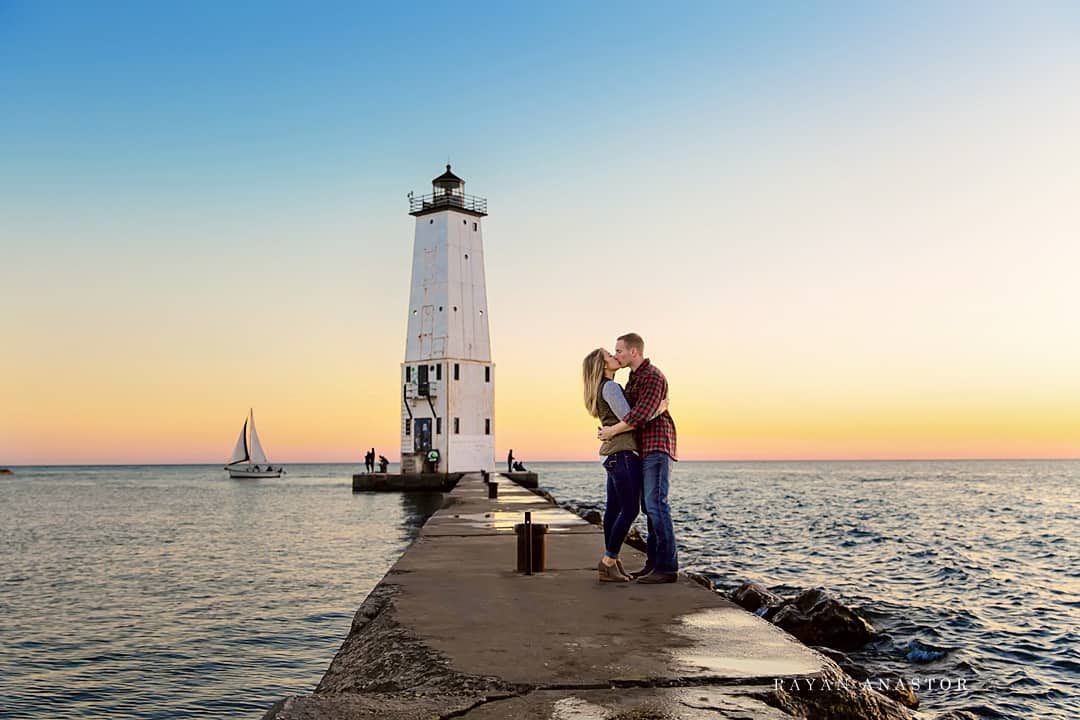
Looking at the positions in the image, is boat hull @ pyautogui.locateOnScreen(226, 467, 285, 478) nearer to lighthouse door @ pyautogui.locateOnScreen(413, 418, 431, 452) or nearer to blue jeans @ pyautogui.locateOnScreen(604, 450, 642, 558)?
lighthouse door @ pyautogui.locateOnScreen(413, 418, 431, 452)

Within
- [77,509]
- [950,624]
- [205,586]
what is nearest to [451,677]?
[950,624]

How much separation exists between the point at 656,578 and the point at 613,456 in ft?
3.53

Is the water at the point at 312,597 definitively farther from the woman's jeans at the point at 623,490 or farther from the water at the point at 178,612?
the woman's jeans at the point at 623,490

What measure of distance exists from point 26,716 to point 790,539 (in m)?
20.4

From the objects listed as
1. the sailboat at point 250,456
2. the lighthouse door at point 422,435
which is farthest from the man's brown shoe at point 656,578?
the sailboat at point 250,456

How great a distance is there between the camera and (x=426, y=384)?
4831 centimetres

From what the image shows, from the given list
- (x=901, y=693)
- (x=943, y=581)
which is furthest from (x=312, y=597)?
(x=943, y=581)

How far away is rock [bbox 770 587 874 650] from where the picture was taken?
1038cm

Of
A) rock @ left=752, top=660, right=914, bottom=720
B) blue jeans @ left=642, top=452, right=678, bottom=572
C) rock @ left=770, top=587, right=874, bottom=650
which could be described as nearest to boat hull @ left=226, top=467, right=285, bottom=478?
rock @ left=770, top=587, right=874, bottom=650

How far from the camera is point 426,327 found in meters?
49.0

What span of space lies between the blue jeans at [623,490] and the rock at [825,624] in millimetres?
3943

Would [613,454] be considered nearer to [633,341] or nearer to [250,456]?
[633,341]

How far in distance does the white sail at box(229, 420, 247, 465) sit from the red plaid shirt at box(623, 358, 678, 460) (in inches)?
3155

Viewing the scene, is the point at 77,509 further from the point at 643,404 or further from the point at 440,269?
the point at 643,404
